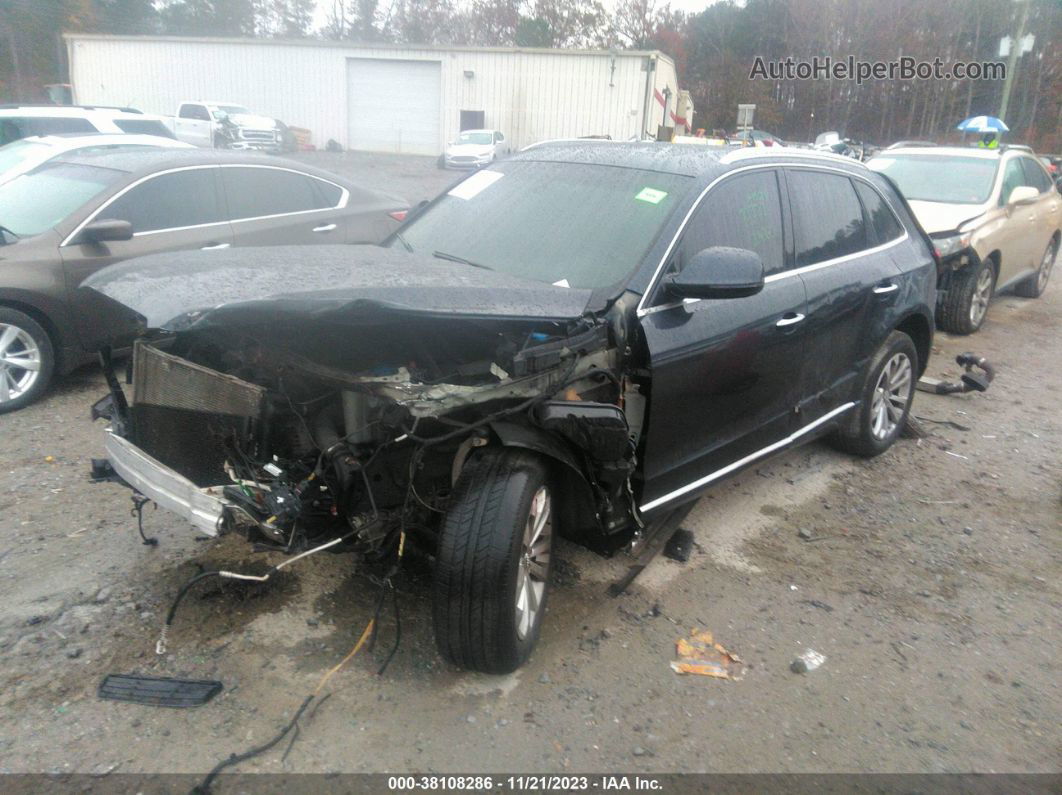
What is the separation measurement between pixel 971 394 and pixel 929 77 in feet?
147

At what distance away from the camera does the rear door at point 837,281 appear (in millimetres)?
4152

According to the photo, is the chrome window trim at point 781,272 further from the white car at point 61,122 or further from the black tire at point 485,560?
the white car at point 61,122

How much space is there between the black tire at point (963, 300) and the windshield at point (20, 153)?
8395mm

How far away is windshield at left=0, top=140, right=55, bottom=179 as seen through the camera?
660 cm

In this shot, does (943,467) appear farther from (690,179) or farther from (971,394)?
(690,179)

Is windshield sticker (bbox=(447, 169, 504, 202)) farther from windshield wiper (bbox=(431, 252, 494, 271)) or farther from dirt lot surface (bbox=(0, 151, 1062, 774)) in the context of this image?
dirt lot surface (bbox=(0, 151, 1062, 774))

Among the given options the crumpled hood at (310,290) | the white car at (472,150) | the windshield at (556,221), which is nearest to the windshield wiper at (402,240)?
the windshield at (556,221)

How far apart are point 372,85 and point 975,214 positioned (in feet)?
101

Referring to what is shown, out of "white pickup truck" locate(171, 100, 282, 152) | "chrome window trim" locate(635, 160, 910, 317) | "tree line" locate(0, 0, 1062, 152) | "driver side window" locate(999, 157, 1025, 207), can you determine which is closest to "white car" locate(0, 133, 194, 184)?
"chrome window trim" locate(635, 160, 910, 317)

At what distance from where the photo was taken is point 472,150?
26.9 m

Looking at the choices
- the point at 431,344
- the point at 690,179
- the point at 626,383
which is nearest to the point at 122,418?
the point at 431,344

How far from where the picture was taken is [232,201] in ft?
20.5

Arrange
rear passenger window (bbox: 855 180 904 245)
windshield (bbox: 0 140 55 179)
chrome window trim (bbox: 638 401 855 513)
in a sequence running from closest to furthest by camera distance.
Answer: chrome window trim (bbox: 638 401 855 513)
rear passenger window (bbox: 855 180 904 245)
windshield (bbox: 0 140 55 179)

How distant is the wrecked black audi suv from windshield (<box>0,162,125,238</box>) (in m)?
2.72
